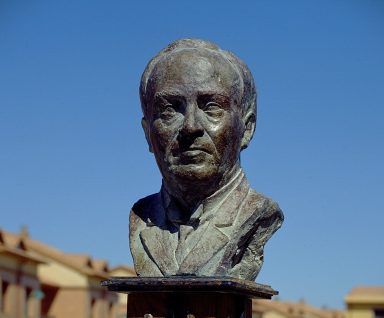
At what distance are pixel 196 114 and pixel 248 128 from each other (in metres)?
0.59

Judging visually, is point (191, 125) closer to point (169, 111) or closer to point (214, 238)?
point (169, 111)

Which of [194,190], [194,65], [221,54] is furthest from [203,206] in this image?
[221,54]

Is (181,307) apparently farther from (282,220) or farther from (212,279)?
(282,220)

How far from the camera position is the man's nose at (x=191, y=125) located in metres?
6.93

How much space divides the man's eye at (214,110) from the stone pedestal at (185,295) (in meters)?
1.19

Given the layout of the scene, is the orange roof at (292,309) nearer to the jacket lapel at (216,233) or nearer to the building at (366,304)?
the building at (366,304)

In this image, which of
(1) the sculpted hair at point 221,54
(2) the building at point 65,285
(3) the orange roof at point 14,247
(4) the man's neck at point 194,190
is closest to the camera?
(4) the man's neck at point 194,190

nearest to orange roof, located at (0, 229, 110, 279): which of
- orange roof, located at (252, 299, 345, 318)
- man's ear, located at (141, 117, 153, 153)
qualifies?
orange roof, located at (252, 299, 345, 318)

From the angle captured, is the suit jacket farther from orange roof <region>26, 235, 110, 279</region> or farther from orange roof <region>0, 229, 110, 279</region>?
orange roof <region>26, 235, 110, 279</region>

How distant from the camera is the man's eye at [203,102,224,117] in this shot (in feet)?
23.1

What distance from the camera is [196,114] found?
23.0ft

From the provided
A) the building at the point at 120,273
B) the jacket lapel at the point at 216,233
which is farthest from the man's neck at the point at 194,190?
the building at the point at 120,273

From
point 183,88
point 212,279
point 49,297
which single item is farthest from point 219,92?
point 49,297

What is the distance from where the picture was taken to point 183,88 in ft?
23.0
